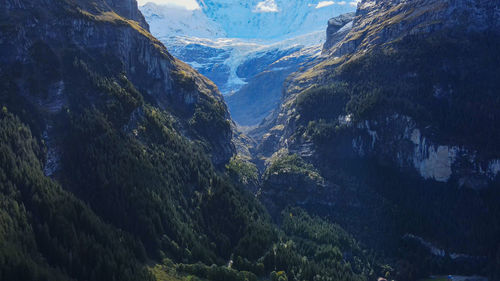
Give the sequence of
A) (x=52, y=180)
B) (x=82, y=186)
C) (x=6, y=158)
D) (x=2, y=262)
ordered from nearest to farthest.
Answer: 1. (x=2, y=262)
2. (x=6, y=158)
3. (x=52, y=180)
4. (x=82, y=186)

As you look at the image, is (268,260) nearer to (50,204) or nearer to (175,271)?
(175,271)

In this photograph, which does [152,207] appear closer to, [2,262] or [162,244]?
[162,244]

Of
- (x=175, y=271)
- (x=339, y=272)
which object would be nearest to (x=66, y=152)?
(x=175, y=271)

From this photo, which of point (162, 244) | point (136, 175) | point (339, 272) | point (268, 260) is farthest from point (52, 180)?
point (339, 272)

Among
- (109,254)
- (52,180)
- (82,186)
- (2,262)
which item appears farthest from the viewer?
(82,186)

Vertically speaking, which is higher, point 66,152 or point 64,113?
point 64,113

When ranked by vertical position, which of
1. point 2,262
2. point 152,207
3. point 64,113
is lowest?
point 2,262

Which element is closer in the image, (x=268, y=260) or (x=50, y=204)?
(x=50, y=204)

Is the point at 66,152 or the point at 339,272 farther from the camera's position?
the point at 339,272

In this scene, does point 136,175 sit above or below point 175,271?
above
